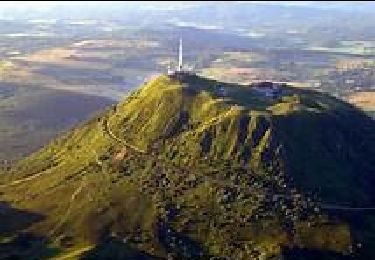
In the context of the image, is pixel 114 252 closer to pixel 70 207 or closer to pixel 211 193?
pixel 70 207

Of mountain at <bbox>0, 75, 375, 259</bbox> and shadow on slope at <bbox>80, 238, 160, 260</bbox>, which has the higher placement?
mountain at <bbox>0, 75, 375, 259</bbox>

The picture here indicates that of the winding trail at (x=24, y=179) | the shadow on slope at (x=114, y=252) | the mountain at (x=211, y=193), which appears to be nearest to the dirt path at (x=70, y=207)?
the mountain at (x=211, y=193)

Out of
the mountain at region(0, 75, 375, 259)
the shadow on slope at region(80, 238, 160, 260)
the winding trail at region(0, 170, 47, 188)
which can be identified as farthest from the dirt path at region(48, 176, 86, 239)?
the winding trail at region(0, 170, 47, 188)

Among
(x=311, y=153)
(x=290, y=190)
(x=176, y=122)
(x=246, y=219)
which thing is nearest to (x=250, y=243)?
(x=246, y=219)

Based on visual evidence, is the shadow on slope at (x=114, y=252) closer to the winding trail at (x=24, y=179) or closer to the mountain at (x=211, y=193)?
the mountain at (x=211, y=193)

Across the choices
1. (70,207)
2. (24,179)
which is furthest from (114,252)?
(24,179)

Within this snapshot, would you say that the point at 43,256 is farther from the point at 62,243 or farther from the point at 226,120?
the point at 226,120

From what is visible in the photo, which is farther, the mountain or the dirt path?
the dirt path

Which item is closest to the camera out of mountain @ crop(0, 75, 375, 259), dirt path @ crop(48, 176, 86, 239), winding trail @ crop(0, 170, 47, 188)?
mountain @ crop(0, 75, 375, 259)

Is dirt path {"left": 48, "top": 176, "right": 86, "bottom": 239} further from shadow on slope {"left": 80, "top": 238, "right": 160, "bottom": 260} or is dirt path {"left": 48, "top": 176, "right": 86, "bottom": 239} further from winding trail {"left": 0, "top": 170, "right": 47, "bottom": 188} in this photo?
winding trail {"left": 0, "top": 170, "right": 47, "bottom": 188}
